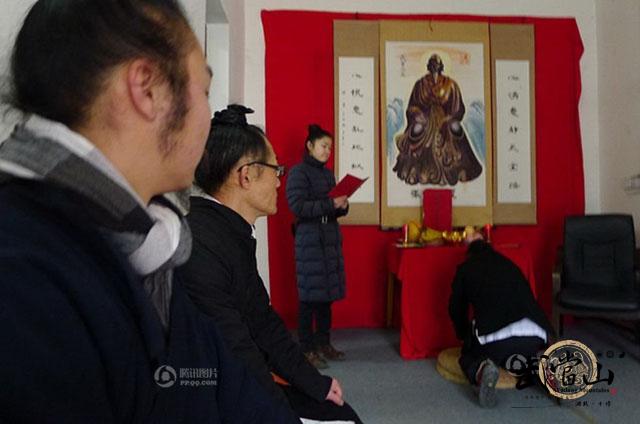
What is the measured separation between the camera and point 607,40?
400 centimetres

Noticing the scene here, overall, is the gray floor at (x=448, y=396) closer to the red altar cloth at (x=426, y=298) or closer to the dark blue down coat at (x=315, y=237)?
the red altar cloth at (x=426, y=298)

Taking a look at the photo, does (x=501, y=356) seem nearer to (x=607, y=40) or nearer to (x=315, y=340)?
(x=315, y=340)

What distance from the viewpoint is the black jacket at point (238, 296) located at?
→ 1.02m

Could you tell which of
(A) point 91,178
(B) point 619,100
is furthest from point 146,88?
(B) point 619,100

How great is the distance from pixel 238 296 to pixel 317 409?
34 cm

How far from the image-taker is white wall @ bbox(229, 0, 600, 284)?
3.85 meters

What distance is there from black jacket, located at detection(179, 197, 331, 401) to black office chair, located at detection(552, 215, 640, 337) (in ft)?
7.95

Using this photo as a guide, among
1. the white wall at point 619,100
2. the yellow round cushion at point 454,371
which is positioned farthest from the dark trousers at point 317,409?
the white wall at point 619,100

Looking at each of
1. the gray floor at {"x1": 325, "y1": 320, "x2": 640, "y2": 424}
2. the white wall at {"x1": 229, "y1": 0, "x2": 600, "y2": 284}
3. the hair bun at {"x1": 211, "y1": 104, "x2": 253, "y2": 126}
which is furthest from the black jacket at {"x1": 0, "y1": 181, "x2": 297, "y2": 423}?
the white wall at {"x1": 229, "y1": 0, "x2": 600, "y2": 284}

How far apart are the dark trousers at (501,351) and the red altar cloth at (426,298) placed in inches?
23.8

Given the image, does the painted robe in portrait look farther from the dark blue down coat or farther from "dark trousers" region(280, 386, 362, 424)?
"dark trousers" region(280, 386, 362, 424)

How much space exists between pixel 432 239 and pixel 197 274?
2642 millimetres

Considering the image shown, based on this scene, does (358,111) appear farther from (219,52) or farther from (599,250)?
(599,250)

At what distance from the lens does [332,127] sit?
3.89m
